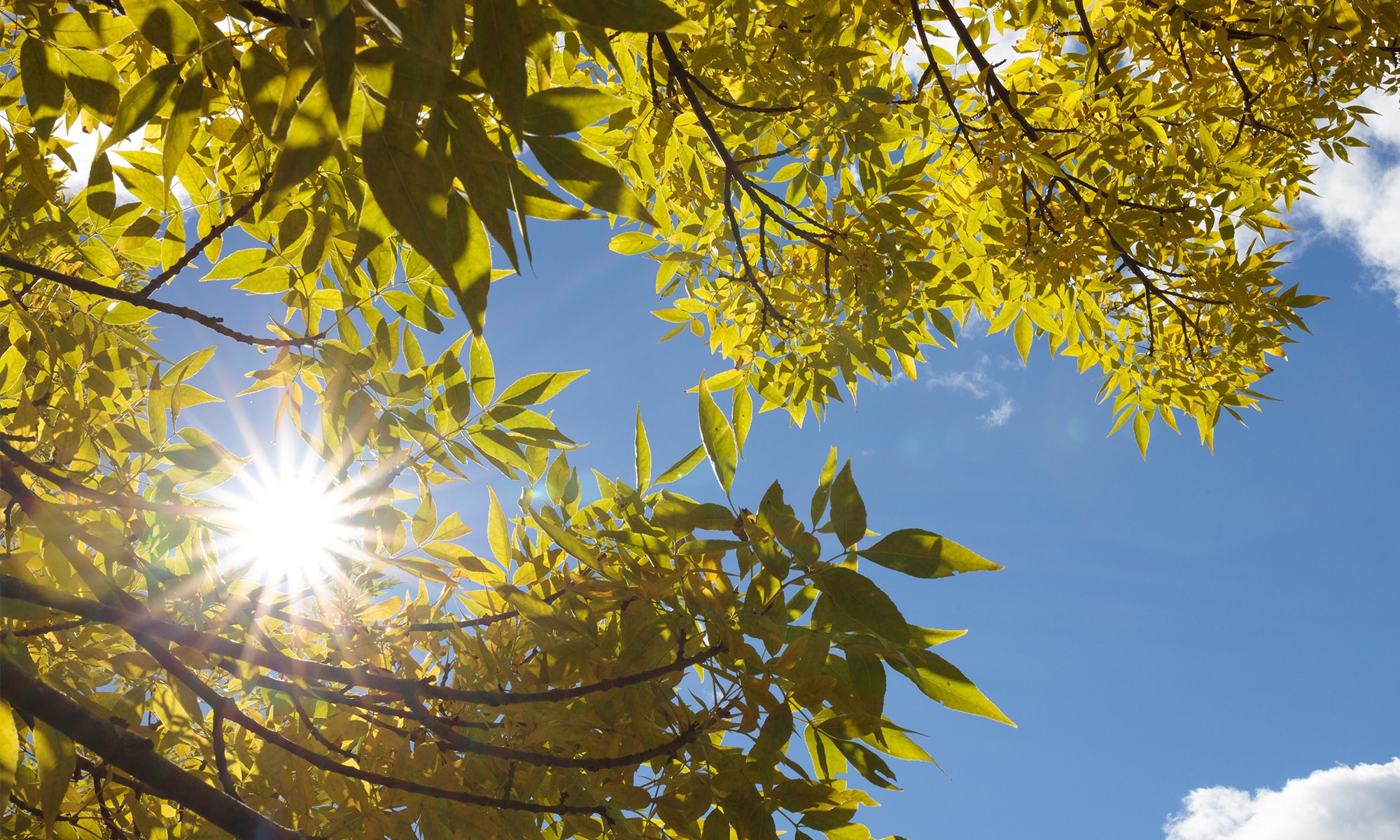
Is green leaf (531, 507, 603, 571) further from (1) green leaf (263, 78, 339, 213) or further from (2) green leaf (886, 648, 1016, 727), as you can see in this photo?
(1) green leaf (263, 78, 339, 213)

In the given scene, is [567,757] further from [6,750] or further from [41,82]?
[41,82]

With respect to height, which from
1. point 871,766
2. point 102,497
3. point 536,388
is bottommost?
point 871,766

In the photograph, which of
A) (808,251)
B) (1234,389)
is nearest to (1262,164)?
(1234,389)

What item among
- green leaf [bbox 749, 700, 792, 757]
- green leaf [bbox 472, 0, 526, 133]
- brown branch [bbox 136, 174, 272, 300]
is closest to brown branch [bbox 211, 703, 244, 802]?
brown branch [bbox 136, 174, 272, 300]

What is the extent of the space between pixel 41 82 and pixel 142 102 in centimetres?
28

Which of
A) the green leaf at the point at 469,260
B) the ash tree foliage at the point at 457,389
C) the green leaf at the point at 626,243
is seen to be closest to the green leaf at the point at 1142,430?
the ash tree foliage at the point at 457,389

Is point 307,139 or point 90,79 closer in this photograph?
point 307,139

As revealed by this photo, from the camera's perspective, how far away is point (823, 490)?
3.31 ft

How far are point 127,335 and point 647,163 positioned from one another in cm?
136

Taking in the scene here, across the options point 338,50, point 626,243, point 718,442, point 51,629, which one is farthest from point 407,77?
point 626,243

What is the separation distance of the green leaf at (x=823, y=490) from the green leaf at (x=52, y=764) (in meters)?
0.98

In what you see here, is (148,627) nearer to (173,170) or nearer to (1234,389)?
(173,170)

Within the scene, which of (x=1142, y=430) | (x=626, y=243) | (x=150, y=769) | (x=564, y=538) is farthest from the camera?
(x=1142, y=430)

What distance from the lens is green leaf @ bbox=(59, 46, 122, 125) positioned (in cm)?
93
